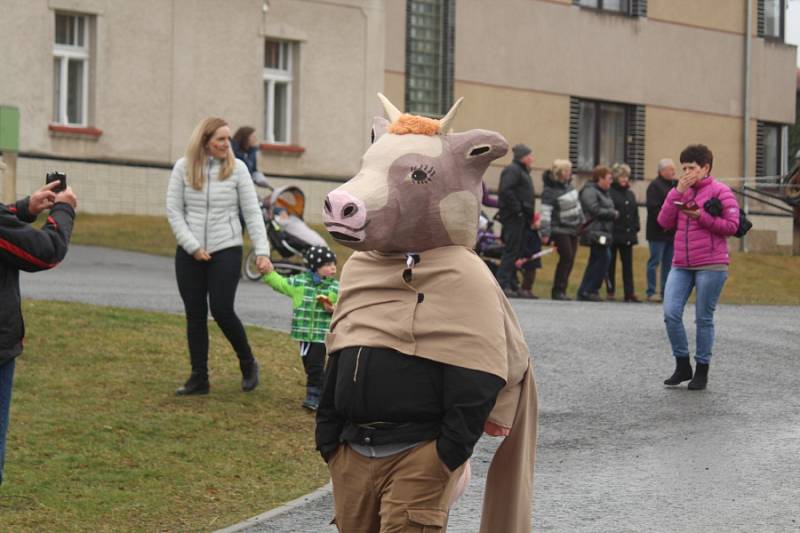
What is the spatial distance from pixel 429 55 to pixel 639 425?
76.7 feet

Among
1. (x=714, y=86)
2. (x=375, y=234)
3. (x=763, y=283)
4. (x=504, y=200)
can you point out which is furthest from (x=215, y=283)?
(x=714, y=86)

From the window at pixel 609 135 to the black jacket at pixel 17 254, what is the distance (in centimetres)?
3071

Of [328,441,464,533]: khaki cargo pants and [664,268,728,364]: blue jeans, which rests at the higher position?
[664,268,728,364]: blue jeans

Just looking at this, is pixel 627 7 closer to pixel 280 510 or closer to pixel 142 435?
pixel 142 435

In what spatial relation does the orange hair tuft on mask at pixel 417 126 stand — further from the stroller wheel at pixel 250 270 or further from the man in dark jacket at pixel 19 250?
the stroller wheel at pixel 250 270

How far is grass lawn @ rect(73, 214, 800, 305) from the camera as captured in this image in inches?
955

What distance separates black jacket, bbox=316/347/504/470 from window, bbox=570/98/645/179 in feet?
105

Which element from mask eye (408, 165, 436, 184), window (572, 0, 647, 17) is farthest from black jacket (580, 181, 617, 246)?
window (572, 0, 647, 17)

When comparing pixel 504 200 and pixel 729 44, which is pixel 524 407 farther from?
pixel 729 44

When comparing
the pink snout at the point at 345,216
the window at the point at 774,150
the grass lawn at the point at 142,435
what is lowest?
the grass lawn at the point at 142,435

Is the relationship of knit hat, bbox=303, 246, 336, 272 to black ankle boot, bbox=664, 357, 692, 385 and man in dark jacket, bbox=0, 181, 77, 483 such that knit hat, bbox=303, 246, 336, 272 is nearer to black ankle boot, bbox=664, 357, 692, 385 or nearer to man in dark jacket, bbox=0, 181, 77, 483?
black ankle boot, bbox=664, 357, 692, 385

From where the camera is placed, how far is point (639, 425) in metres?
10.9

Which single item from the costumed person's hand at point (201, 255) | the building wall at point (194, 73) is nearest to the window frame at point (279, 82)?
the building wall at point (194, 73)

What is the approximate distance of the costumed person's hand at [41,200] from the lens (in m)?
6.93
